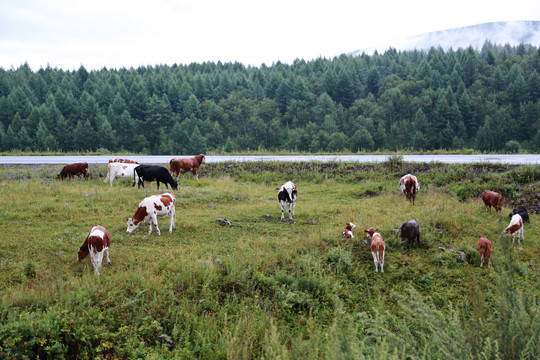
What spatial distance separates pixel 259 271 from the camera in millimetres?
9336

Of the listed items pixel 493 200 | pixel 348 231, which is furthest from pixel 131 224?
pixel 493 200

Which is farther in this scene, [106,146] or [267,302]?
[106,146]

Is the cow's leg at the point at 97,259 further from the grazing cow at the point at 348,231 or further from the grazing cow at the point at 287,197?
the grazing cow at the point at 287,197

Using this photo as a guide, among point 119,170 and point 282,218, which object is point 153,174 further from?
point 282,218

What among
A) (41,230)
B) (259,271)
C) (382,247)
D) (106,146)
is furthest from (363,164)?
(106,146)

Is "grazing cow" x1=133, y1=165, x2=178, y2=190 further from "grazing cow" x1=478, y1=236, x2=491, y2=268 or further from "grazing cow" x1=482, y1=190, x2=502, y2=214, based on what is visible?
"grazing cow" x1=482, y1=190, x2=502, y2=214

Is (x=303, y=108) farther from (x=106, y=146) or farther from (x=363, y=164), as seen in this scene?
(x=363, y=164)

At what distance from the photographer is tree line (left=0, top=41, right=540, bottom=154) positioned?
83375mm

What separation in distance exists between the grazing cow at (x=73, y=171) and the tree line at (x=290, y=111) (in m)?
52.7

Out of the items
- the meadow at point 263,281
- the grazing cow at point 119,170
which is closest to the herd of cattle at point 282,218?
the meadow at point 263,281

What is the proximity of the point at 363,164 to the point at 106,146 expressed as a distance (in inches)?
2869

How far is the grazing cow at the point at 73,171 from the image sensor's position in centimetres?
2245

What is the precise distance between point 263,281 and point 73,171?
18268 mm

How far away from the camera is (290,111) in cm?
9769
